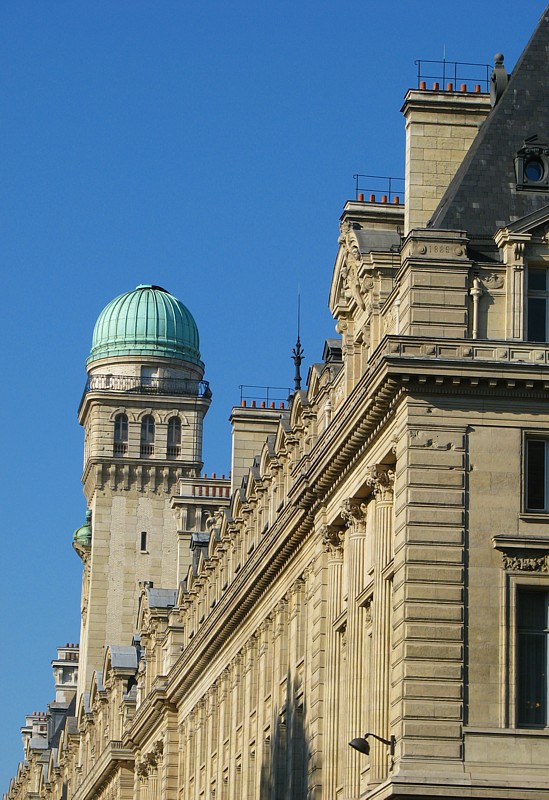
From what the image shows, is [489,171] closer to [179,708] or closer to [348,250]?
[348,250]

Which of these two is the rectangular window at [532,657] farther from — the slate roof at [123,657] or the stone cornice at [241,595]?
the slate roof at [123,657]

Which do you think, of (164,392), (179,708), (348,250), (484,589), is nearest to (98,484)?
(164,392)

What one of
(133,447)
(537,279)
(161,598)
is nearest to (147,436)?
(133,447)

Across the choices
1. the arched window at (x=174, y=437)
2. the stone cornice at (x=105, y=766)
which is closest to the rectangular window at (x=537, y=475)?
the stone cornice at (x=105, y=766)

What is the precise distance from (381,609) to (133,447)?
3647 inches

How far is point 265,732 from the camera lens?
2945 inches

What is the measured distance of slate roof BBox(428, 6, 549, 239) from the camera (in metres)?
55.4

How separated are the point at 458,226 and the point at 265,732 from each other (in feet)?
84.0

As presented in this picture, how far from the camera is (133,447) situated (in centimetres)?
14650

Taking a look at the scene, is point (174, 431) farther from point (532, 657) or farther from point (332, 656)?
point (532, 657)

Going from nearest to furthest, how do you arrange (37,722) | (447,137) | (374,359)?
(374,359)
(447,137)
(37,722)

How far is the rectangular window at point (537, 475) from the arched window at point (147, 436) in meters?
94.0

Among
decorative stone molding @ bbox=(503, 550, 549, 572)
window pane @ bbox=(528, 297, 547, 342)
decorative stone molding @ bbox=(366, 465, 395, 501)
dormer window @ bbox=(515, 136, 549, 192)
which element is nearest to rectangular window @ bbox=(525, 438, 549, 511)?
decorative stone molding @ bbox=(503, 550, 549, 572)

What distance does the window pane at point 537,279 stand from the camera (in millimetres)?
53844
